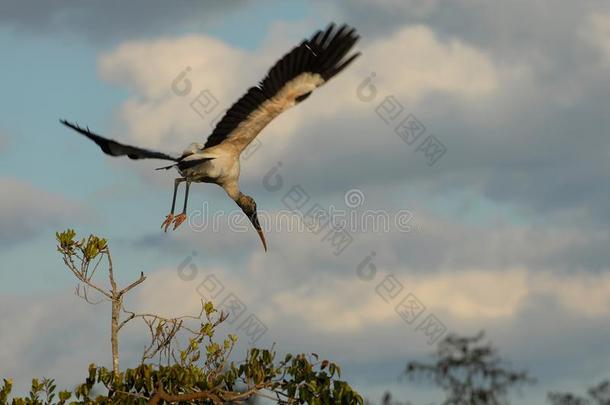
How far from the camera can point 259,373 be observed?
479 inches

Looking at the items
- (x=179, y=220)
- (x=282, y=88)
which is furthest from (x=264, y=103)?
(x=179, y=220)

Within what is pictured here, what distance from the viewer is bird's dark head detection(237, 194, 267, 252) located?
61.0ft

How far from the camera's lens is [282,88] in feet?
54.6

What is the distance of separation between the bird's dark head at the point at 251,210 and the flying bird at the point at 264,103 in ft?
4.29

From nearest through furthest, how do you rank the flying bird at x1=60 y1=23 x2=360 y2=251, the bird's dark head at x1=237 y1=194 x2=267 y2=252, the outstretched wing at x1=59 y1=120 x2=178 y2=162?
1. the outstretched wing at x1=59 y1=120 x2=178 y2=162
2. the flying bird at x1=60 y1=23 x2=360 y2=251
3. the bird's dark head at x1=237 y1=194 x2=267 y2=252

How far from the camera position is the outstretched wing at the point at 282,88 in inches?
645

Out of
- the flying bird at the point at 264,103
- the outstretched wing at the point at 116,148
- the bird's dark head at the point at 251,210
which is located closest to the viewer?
the outstretched wing at the point at 116,148

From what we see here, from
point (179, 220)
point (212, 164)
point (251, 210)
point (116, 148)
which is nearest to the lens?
point (116, 148)

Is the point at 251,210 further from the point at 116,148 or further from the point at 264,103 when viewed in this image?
the point at 116,148

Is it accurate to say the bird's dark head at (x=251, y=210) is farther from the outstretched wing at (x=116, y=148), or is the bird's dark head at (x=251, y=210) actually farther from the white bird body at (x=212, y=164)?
→ the outstretched wing at (x=116, y=148)

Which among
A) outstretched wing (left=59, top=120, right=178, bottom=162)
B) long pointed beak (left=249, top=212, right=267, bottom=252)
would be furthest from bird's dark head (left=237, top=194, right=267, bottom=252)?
outstretched wing (left=59, top=120, right=178, bottom=162)

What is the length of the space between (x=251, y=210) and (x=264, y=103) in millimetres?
2574

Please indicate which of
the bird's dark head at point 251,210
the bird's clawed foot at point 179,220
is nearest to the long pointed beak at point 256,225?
the bird's dark head at point 251,210

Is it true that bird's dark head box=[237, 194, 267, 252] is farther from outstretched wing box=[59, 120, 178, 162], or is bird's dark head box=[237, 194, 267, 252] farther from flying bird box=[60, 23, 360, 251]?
outstretched wing box=[59, 120, 178, 162]
